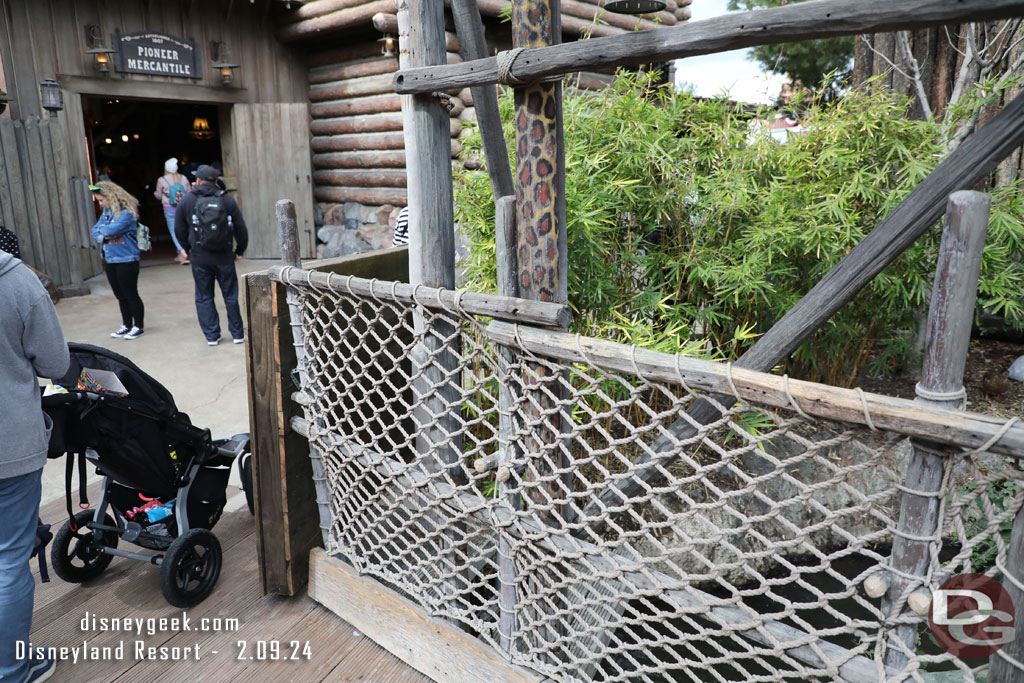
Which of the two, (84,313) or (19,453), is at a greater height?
(19,453)

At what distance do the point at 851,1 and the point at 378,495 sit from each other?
72.1 inches

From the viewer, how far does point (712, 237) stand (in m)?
3.53

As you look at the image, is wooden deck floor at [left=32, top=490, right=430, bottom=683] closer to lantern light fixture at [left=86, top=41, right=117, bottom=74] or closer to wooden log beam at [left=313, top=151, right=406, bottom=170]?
wooden log beam at [left=313, top=151, right=406, bottom=170]

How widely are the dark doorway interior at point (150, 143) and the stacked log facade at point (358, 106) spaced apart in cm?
461

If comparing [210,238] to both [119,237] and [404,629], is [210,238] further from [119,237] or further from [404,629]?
[404,629]

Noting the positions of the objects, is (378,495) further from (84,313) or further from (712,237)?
(84,313)

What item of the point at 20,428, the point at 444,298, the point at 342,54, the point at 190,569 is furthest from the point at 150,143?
the point at 444,298

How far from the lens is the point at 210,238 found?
563 centimetres

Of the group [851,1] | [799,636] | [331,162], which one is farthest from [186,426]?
[331,162]

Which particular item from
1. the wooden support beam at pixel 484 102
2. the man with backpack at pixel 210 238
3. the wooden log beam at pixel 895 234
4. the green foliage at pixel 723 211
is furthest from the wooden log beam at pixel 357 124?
the wooden log beam at pixel 895 234

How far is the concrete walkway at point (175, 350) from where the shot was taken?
4.44 meters

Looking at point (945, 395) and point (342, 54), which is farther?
point (342, 54)

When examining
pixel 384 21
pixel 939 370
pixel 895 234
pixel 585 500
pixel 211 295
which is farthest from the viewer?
pixel 384 21

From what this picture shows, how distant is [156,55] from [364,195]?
109 inches
